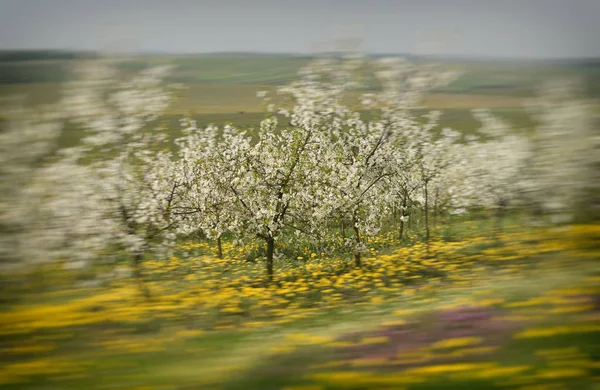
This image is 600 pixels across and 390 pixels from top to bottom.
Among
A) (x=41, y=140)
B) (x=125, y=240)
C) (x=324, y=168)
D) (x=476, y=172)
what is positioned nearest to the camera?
(x=41, y=140)

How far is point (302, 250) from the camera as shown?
53.0 feet

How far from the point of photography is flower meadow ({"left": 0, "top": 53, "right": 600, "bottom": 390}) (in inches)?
132

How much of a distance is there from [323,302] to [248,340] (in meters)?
5.38

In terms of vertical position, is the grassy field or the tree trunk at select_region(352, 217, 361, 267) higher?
the grassy field

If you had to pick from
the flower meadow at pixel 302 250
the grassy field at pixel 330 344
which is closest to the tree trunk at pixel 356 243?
the flower meadow at pixel 302 250

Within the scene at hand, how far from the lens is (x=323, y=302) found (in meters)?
9.84

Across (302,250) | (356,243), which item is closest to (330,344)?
(356,243)

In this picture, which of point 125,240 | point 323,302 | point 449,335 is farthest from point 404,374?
point 125,240

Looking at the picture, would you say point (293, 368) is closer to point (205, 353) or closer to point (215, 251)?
point (205, 353)

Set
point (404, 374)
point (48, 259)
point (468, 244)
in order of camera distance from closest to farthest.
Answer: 1. point (404, 374)
2. point (48, 259)
3. point (468, 244)

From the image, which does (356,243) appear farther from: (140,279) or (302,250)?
(140,279)

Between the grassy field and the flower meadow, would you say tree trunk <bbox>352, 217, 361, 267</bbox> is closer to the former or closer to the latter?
the flower meadow

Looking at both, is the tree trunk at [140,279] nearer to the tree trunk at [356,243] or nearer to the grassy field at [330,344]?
the grassy field at [330,344]

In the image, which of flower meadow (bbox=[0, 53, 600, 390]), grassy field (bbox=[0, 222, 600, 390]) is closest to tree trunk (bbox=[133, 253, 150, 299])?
flower meadow (bbox=[0, 53, 600, 390])
